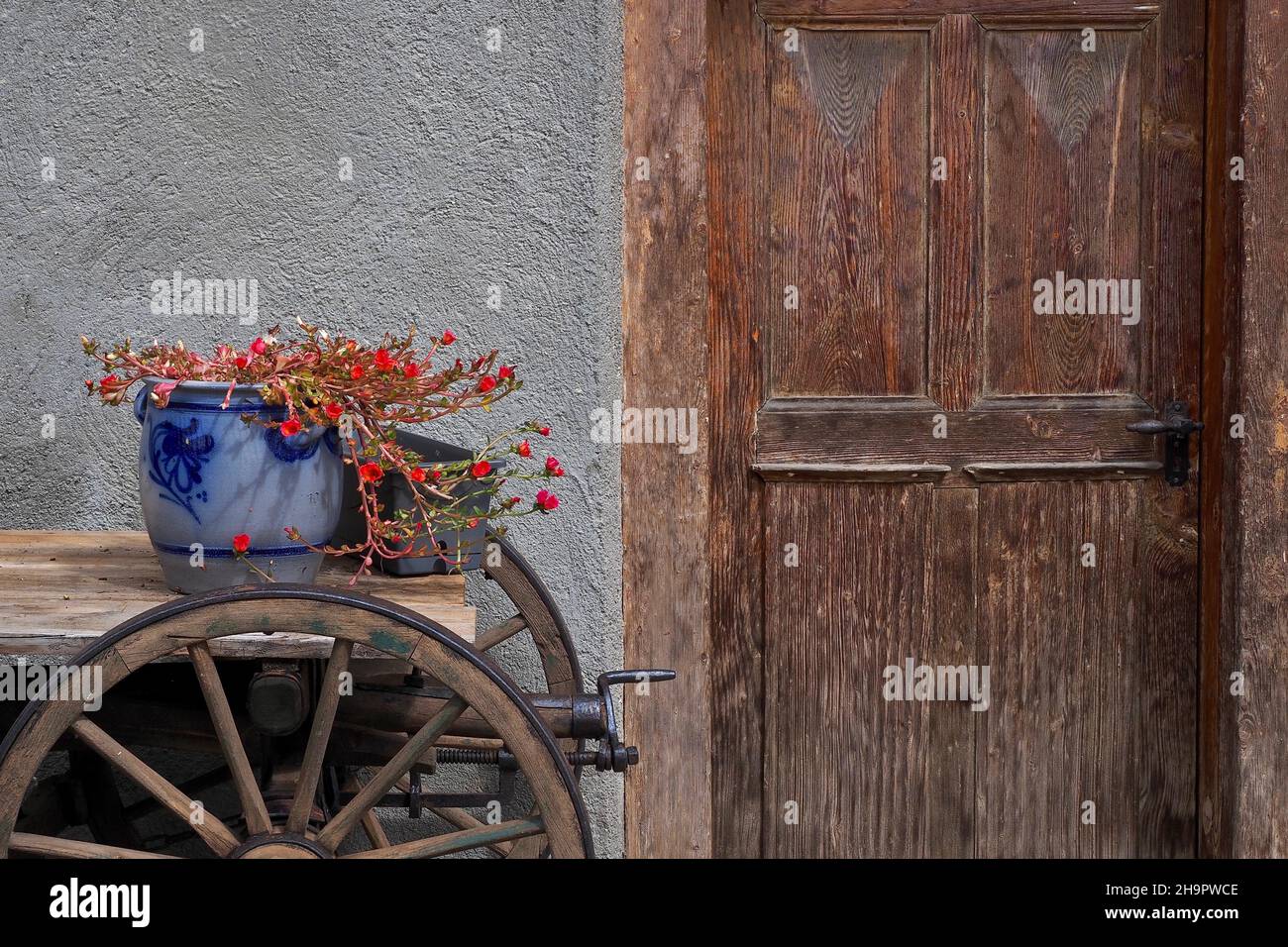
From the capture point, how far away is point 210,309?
2.14m

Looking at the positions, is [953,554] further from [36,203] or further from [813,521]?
[36,203]

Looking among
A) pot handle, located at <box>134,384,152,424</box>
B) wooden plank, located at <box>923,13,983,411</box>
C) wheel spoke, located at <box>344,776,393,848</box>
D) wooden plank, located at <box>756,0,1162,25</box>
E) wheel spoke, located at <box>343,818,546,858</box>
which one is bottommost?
wheel spoke, located at <box>344,776,393,848</box>

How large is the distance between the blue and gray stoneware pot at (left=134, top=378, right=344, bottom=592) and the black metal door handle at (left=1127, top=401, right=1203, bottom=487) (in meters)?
1.65

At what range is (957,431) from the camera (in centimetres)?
234

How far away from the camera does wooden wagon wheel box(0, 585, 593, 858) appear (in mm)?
1319

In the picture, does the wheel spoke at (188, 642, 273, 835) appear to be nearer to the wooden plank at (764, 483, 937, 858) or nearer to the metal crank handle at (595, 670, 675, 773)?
the metal crank handle at (595, 670, 675, 773)

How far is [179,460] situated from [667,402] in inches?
39.4

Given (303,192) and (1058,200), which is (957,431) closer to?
(1058,200)

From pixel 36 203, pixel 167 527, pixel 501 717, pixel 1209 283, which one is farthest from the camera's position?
pixel 1209 283

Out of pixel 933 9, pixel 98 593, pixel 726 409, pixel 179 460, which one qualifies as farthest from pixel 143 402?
pixel 933 9

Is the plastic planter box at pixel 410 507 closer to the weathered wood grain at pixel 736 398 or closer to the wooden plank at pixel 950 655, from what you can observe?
the weathered wood grain at pixel 736 398

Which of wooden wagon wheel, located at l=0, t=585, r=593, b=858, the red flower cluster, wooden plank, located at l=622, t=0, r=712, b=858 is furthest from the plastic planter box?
wooden plank, located at l=622, t=0, r=712, b=858

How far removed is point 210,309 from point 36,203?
1.19 feet
